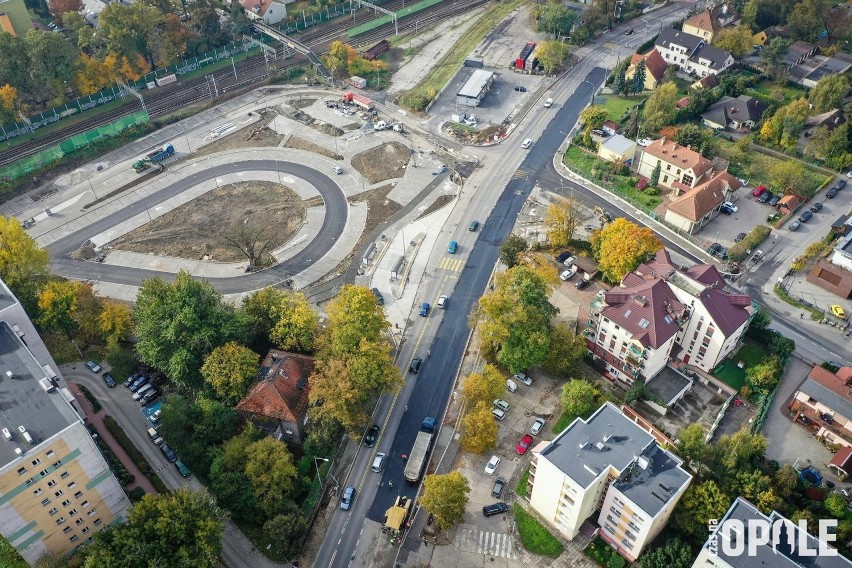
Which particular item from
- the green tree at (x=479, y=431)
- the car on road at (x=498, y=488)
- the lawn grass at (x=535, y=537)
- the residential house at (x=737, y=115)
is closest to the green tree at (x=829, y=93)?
the residential house at (x=737, y=115)

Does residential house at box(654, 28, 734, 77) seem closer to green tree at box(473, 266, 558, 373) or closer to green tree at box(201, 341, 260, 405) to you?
green tree at box(473, 266, 558, 373)

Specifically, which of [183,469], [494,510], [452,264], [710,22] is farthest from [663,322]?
[710,22]

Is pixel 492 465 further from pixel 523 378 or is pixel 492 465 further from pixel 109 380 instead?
pixel 109 380

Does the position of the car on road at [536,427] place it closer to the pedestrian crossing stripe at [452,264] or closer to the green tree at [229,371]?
the pedestrian crossing stripe at [452,264]

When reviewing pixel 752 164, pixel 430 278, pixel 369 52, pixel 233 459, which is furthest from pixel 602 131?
pixel 233 459

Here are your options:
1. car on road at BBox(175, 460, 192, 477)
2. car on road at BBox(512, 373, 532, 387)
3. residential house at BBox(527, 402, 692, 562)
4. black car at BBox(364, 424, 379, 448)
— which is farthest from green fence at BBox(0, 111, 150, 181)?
residential house at BBox(527, 402, 692, 562)
